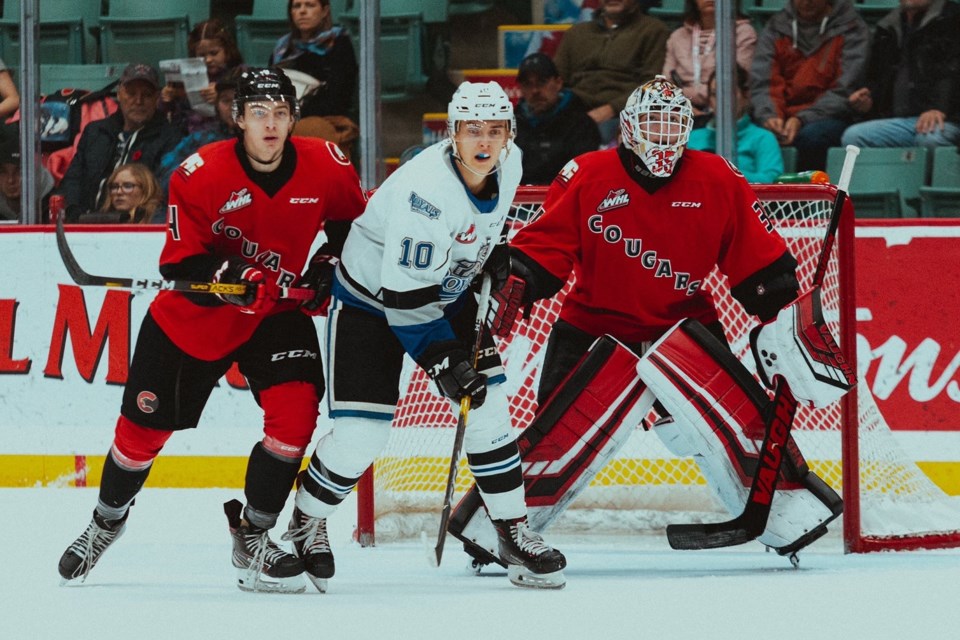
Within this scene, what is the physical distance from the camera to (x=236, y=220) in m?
2.99

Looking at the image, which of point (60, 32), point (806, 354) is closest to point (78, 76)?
point (60, 32)

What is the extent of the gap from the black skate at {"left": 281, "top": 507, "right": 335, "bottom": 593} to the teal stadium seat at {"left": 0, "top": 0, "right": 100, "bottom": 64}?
240 centimetres

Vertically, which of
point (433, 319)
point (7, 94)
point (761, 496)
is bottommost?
point (761, 496)

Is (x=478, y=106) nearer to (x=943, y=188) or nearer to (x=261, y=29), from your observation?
(x=943, y=188)

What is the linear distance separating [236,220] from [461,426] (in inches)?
25.4

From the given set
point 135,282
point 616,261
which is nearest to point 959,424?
point 616,261

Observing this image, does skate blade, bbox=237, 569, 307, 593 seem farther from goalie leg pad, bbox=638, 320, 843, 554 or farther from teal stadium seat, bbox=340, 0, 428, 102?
teal stadium seat, bbox=340, 0, 428, 102

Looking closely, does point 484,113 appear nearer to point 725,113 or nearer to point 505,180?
point 505,180

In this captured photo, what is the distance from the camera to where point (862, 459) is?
3562 millimetres

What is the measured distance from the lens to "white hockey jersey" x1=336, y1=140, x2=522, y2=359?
2.77 meters

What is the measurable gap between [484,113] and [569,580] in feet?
3.28

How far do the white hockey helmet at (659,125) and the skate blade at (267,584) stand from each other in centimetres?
118

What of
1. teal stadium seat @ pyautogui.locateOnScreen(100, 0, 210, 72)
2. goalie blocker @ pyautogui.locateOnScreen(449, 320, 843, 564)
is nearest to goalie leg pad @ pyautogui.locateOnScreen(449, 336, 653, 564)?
goalie blocker @ pyautogui.locateOnScreen(449, 320, 843, 564)

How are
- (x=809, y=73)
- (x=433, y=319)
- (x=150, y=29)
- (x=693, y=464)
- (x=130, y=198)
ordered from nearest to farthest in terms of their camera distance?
(x=433, y=319) → (x=693, y=464) → (x=809, y=73) → (x=130, y=198) → (x=150, y=29)
